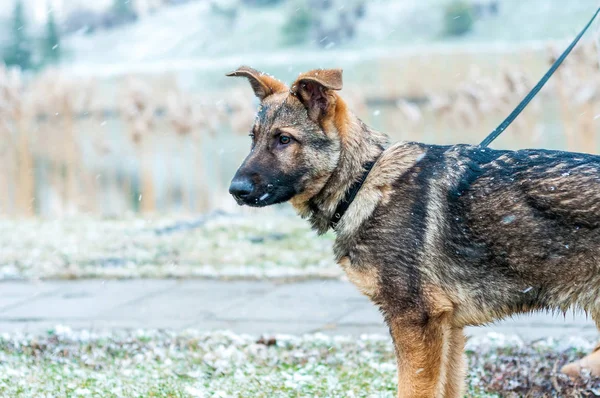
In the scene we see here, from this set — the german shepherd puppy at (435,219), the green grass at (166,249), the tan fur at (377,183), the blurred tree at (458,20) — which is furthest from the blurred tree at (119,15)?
the tan fur at (377,183)

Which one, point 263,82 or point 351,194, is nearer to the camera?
point 351,194

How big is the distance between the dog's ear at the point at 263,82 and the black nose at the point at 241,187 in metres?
0.71

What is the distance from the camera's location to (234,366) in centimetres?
528

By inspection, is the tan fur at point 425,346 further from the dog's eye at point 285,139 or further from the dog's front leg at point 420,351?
the dog's eye at point 285,139

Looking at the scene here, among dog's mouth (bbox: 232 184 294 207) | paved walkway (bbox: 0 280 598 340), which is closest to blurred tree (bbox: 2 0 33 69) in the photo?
paved walkway (bbox: 0 280 598 340)

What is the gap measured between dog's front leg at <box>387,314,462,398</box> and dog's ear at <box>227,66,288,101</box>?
1.49 meters

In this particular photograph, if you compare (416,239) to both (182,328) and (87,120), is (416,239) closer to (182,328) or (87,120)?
(182,328)

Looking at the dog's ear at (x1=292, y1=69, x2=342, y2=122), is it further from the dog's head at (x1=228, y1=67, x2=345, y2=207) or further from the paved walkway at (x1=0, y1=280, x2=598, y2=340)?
the paved walkway at (x1=0, y1=280, x2=598, y2=340)

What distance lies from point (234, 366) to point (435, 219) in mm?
1952

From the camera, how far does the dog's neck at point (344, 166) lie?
14.0ft

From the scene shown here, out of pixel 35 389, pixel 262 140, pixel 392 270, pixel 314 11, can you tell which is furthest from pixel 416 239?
pixel 314 11

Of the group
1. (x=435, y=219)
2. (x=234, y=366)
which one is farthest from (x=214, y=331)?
(x=435, y=219)

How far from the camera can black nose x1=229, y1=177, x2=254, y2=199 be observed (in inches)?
162

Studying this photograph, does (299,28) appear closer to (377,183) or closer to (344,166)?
(344,166)
